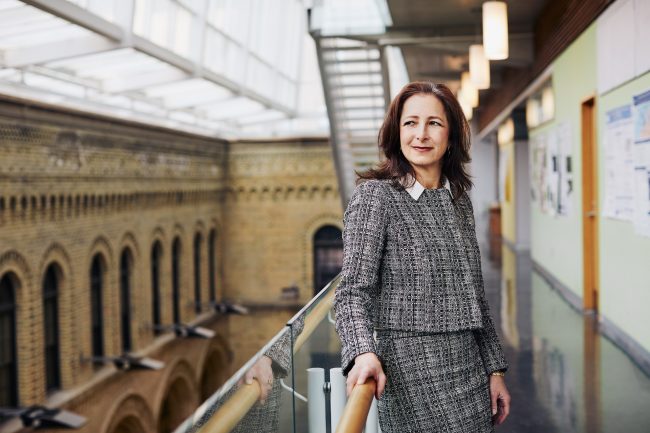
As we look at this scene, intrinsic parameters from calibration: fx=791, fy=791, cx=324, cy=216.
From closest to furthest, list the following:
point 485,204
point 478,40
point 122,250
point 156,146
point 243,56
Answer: point 478,40, point 122,250, point 156,146, point 243,56, point 485,204

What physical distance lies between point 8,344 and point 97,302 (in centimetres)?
370

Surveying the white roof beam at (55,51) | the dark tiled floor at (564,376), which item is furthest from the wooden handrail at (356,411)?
the white roof beam at (55,51)

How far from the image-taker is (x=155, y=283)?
21.1m

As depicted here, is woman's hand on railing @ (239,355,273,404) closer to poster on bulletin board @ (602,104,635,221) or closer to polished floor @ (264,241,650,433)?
polished floor @ (264,241,650,433)

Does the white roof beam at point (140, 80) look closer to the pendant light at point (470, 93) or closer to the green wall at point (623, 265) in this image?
the pendant light at point (470, 93)

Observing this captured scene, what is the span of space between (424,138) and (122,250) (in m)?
17.1

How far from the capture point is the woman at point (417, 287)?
2.09 m

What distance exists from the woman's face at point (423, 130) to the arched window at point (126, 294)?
17.2 m

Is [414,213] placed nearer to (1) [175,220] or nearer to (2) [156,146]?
(2) [156,146]

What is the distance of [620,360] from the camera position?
6.42m

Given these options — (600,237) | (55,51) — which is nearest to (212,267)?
(55,51)

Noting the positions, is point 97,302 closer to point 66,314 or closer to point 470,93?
point 66,314

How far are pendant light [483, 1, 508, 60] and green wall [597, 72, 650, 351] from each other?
1431mm

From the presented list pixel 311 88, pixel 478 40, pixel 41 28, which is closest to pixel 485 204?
pixel 311 88
